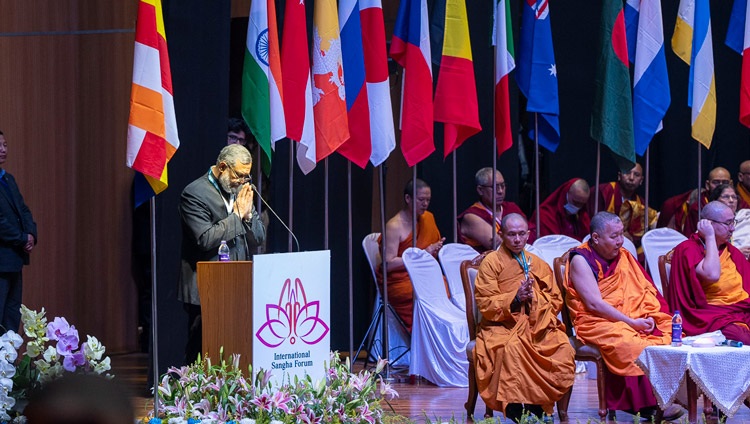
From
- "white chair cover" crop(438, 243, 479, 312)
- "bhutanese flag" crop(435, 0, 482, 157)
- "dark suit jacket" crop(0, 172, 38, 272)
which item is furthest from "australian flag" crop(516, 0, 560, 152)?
"dark suit jacket" crop(0, 172, 38, 272)

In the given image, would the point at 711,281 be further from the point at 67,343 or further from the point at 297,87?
the point at 67,343

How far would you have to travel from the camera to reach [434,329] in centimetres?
723

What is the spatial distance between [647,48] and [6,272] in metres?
4.42

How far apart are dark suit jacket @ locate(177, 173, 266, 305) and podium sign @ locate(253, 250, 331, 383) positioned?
3.12ft

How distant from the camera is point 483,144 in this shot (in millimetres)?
8641

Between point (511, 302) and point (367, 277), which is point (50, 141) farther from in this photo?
point (511, 302)

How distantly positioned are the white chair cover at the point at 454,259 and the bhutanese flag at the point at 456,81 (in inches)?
26.3

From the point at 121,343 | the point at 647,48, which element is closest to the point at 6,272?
the point at 121,343

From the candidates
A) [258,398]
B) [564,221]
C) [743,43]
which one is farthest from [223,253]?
[743,43]

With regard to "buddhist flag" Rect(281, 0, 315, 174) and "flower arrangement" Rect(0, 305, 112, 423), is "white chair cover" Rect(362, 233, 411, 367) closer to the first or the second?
"buddhist flag" Rect(281, 0, 315, 174)

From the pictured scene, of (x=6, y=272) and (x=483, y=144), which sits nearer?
(x=6, y=272)

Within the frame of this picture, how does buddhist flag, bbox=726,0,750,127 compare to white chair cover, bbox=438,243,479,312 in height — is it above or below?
above

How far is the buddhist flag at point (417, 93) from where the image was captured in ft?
23.3

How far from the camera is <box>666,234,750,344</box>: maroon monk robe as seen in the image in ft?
20.1
